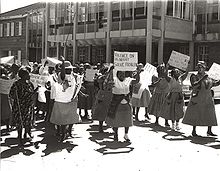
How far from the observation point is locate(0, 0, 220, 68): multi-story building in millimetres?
22266

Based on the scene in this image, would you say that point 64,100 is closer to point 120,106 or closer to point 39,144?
point 39,144

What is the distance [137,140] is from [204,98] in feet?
5.80

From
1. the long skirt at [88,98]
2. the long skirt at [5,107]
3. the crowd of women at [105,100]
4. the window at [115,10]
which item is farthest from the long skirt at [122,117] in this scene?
the window at [115,10]

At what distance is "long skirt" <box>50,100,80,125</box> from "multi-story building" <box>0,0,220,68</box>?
1450 centimetres

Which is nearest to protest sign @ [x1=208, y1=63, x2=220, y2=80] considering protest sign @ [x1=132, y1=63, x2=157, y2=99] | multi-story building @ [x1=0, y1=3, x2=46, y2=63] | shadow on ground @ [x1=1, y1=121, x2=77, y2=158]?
protest sign @ [x1=132, y1=63, x2=157, y2=99]

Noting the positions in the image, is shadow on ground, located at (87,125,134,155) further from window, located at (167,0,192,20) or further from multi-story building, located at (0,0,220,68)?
window, located at (167,0,192,20)

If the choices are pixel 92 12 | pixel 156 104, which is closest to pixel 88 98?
pixel 156 104

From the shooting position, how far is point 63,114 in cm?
714

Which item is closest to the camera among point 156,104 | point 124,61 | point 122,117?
point 122,117

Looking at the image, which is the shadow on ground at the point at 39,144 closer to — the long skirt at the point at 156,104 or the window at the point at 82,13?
the long skirt at the point at 156,104

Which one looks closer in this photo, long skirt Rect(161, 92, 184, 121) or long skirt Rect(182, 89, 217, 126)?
long skirt Rect(182, 89, 217, 126)

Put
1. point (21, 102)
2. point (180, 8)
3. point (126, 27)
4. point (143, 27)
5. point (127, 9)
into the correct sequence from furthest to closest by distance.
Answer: point (127, 9), point (180, 8), point (126, 27), point (143, 27), point (21, 102)

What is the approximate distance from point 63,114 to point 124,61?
1648 millimetres

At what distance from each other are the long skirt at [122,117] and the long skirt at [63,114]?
0.76m
